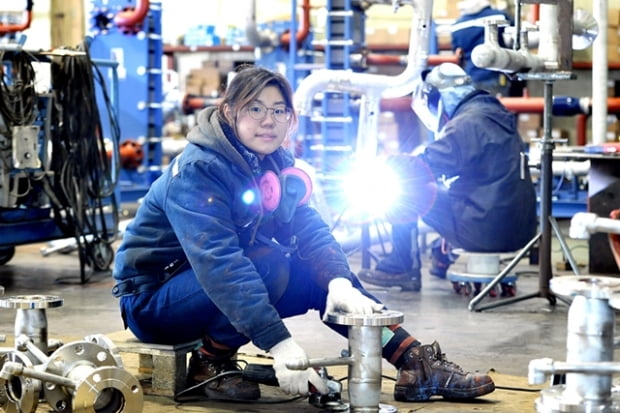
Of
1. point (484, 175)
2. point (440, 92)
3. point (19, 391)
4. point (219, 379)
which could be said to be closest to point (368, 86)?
point (440, 92)

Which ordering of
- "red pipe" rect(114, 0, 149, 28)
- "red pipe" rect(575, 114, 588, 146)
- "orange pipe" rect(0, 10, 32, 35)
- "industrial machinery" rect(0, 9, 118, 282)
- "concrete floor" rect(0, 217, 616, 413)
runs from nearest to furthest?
"concrete floor" rect(0, 217, 616, 413) → "industrial machinery" rect(0, 9, 118, 282) → "orange pipe" rect(0, 10, 32, 35) → "red pipe" rect(114, 0, 149, 28) → "red pipe" rect(575, 114, 588, 146)

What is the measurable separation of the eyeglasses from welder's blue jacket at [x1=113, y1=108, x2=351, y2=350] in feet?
0.30

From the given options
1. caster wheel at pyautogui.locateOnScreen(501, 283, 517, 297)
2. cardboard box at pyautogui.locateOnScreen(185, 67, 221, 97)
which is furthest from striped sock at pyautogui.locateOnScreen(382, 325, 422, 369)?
cardboard box at pyautogui.locateOnScreen(185, 67, 221, 97)

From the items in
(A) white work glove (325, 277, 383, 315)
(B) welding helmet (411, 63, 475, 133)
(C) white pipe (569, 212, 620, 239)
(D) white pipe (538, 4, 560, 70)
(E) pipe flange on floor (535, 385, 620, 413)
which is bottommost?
(E) pipe flange on floor (535, 385, 620, 413)

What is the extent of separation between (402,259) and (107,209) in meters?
2.19

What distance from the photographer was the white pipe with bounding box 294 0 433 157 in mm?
7047

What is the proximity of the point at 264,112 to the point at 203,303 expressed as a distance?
0.60m

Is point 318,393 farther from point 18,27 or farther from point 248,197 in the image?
point 18,27

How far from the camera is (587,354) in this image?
2625 millimetres

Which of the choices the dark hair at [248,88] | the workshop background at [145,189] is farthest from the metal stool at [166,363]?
the dark hair at [248,88]

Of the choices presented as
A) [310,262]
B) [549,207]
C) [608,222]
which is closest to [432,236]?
→ [549,207]

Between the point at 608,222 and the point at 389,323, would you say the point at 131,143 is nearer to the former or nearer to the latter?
the point at 389,323

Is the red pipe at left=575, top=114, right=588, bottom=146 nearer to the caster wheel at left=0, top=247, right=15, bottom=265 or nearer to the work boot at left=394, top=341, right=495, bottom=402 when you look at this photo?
the caster wheel at left=0, top=247, right=15, bottom=265

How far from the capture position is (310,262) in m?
3.65
